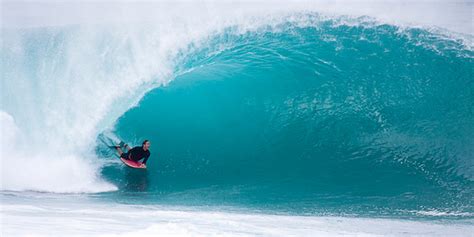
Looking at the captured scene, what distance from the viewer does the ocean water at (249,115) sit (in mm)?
6664

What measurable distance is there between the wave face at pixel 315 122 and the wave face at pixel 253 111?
3 cm

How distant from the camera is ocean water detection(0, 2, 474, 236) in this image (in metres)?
6.66

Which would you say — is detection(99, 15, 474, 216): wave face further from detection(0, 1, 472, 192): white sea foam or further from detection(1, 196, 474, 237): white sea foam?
detection(1, 196, 474, 237): white sea foam

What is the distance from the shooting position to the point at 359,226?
5.52 m

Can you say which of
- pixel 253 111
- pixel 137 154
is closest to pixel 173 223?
pixel 137 154

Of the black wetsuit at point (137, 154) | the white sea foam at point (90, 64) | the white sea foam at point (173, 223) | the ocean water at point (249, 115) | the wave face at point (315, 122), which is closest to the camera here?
the white sea foam at point (173, 223)

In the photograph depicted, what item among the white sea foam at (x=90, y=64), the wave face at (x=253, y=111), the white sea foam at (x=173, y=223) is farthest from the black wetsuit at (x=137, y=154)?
the white sea foam at (x=173, y=223)

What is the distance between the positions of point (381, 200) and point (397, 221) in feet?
3.27

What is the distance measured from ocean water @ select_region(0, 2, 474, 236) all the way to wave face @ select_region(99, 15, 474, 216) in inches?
1.2

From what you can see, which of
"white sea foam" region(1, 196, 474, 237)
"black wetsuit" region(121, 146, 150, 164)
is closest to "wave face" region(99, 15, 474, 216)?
"black wetsuit" region(121, 146, 150, 164)

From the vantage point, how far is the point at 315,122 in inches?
334

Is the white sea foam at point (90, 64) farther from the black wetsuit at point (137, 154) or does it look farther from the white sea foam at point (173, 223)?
the white sea foam at point (173, 223)

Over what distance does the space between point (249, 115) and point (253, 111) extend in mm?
133

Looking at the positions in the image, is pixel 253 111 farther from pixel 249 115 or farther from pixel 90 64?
pixel 90 64
